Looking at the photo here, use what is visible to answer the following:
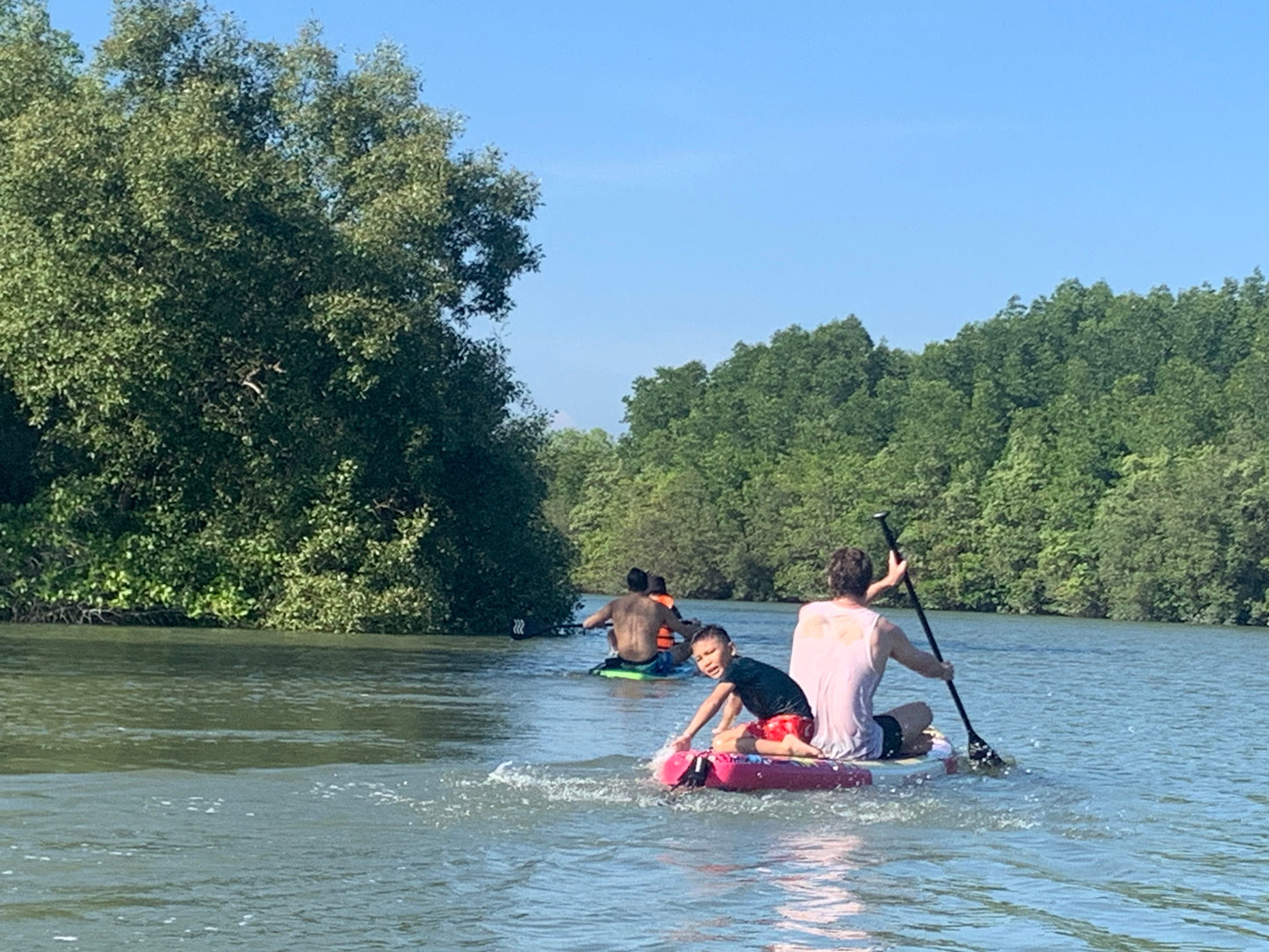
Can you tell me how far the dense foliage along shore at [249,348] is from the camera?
92.9 feet

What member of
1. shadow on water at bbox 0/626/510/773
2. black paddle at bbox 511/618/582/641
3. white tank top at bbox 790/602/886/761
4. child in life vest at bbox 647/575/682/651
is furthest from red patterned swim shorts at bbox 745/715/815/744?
black paddle at bbox 511/618/582/641

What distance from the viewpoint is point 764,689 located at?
11906 mm

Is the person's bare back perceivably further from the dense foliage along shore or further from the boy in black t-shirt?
the boy in black t-shirt

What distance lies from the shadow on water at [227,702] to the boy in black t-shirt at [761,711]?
7.89ft

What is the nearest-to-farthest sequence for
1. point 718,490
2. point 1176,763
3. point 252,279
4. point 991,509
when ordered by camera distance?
point 1176,763 → point 252,279 → point 991,509 → point 718,490

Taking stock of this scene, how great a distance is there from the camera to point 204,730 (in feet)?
46.1

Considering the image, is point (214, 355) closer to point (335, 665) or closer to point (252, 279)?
point (252, 279)

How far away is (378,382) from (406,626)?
4.38 m

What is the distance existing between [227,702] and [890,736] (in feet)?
23.1

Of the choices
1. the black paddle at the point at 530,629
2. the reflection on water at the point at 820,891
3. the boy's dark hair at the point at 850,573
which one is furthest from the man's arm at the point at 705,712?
the black paddle at the point at 530,629

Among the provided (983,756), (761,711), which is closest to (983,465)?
(983,756)

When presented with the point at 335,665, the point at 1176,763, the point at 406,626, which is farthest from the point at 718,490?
the point at 1176,763

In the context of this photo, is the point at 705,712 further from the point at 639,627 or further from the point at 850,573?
the point at 639,627

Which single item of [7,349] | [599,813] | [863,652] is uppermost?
[7,349]
